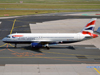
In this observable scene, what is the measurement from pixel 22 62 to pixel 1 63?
14.1ft

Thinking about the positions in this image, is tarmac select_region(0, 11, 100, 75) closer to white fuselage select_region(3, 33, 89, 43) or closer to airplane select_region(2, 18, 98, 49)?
airplane select_region(2, 18, 98, 49)

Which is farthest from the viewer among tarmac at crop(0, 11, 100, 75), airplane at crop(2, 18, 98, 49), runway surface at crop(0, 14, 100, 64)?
airplane at crop(2, 18, 98, 49)

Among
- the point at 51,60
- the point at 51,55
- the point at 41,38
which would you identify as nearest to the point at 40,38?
the point at 41,38

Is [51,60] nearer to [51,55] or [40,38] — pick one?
[51,55]

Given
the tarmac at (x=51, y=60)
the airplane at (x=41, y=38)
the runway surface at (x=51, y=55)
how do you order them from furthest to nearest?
1. the airplane at (x=41, y=38)
2. the runway surface at (x=51, y=55)
3. the tarmac at (x=51, y=60)

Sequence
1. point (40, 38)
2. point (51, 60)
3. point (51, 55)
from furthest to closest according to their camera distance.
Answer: point (40, 38)
point (51, 55)
point (51, 60)

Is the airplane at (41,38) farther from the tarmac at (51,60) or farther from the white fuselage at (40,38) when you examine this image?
the tarmac at (51,60)

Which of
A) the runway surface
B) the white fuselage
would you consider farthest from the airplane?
the runway surface

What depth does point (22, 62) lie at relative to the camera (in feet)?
115

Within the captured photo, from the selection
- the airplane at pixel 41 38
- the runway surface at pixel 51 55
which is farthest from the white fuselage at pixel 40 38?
the runway surface at pixel 51 55

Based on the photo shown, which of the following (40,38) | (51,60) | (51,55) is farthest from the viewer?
(40,38)

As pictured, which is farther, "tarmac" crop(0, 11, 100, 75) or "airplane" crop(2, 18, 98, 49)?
"airplane" crop(2, 18, 98, 49)

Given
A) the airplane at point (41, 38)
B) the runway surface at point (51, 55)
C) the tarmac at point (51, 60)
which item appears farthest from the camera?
the airplane at point (41, 38)

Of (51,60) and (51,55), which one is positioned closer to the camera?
(51,60)
